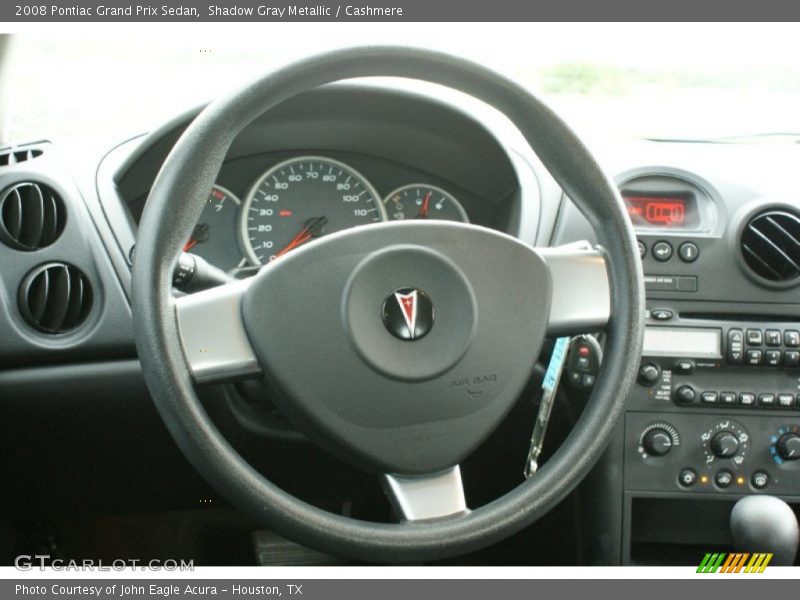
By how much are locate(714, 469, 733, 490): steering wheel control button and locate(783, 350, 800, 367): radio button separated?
0.65 ft

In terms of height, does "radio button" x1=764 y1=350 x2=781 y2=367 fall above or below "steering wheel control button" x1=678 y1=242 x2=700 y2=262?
below

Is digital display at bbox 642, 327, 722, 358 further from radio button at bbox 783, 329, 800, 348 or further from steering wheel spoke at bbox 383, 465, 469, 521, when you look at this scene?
steering wheel spoke at bbox 383, 465, 469, 521

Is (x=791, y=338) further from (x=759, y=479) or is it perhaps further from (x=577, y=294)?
(x=577, y=294)

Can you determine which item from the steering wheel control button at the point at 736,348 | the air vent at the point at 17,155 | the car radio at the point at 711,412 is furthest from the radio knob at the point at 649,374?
the air vent at the point at 17,155

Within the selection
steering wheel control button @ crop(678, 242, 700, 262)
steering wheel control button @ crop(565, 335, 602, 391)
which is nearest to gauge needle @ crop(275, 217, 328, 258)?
steering wheel control button @ crop(565, 335, 602, 391)

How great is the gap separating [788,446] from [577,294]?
0.58m

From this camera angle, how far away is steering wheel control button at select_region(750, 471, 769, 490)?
1498mm

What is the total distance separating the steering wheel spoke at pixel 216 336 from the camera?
0.99m

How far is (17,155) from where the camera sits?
150cm

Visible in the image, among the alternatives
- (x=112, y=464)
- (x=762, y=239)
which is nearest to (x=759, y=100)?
(x=762, y=239)

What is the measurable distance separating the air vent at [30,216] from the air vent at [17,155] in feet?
0.22

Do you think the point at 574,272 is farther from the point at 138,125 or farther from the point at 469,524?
the point at 138,125

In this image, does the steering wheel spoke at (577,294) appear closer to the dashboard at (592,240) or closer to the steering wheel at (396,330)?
the steering wheel at (396,330)

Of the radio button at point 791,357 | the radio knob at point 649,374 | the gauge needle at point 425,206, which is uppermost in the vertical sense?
the gauge needle at point 425,206
